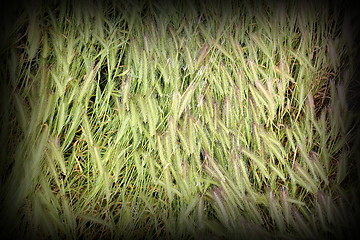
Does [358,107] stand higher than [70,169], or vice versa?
[358,107]

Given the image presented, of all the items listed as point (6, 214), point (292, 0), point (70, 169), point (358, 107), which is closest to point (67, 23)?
point (70, 169)

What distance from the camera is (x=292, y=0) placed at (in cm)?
92

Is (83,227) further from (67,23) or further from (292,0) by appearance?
(292,0)

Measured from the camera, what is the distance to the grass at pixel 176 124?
82cm

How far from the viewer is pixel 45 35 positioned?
2.74 ft

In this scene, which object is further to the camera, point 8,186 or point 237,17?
point 237,17

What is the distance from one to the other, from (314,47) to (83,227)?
826mm

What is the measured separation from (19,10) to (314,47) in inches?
32.2

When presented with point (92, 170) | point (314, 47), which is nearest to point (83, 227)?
point (92, 170)

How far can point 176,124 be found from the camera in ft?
2.88

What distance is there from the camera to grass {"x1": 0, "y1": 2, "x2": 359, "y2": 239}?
82 cm

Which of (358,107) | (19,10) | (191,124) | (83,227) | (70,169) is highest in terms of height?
(19,10)

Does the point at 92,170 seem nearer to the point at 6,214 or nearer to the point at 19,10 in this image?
the point at 6,214

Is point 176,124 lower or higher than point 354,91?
lower
